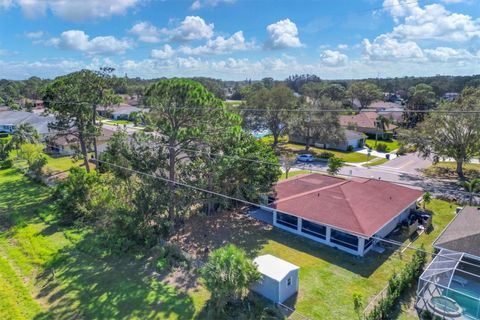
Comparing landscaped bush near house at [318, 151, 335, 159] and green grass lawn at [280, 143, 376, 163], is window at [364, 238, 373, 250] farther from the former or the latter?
landscaped bush near house at [318, 151, 335, 159]

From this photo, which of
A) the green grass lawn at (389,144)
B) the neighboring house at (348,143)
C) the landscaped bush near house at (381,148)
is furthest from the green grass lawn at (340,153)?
the green grass lawn at (389,144)

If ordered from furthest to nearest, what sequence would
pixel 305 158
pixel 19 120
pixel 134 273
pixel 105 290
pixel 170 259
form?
1. pixel 19 120
2. pixel 305 158
3. pixel 170 259
4. pixel 134 273
5. pixel 105 290

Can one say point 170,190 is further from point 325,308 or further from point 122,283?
point 325,308

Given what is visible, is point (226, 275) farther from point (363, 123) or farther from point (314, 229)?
point (363, 123)

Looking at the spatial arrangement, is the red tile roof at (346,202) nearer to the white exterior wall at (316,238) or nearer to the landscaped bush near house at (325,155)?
the white exterior wall at (316,238)

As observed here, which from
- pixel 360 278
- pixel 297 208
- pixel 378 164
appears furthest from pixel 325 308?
pixel 378 164

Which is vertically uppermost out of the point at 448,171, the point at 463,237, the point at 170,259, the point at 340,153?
the point at 463,237

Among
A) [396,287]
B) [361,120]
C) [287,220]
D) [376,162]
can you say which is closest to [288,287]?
[396,287]
